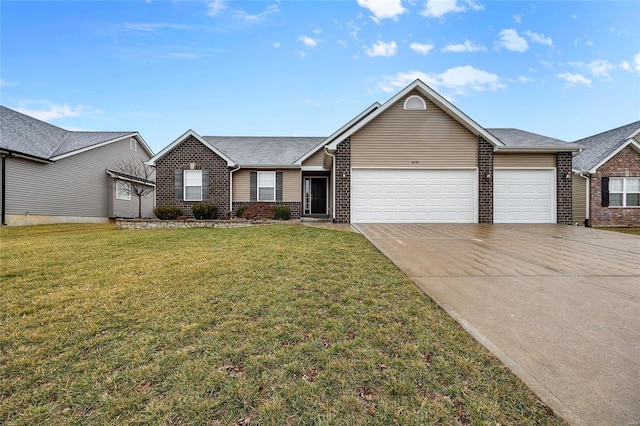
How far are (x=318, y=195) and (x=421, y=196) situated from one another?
6.83 meters

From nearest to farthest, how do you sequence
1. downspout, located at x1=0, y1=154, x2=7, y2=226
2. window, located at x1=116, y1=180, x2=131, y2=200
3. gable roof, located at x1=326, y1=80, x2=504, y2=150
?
gable roof, located at x1=326, y1=80, x2=504, y2=150 < downspout, located at x1=0, y1=154, x2=7, y2=226 < window, located at x1=116, y1=180, x2=131, y2=200

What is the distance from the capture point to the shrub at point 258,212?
547 inches

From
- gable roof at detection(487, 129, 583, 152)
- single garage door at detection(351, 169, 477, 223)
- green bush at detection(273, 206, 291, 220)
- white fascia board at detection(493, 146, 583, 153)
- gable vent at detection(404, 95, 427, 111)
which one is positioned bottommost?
green bush at detection(273, 206, 291, 220)

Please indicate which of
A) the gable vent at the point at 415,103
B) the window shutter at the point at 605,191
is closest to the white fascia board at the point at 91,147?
the gable vent at the point at 415,103

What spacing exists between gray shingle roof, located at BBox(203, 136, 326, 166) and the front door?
179 centimetres

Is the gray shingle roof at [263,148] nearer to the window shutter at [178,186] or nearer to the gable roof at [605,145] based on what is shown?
the window shutter at [178,186]

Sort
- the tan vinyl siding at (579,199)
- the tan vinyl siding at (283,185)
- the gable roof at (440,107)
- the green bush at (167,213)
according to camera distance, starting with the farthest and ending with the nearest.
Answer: the tan vinyl siding at (283,185)
the tan vinyl siding at (579,199)
the green bush at (167,213)
the gable roof at (440,107)

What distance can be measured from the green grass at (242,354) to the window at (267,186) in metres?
11.4

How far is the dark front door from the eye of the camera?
17391mm

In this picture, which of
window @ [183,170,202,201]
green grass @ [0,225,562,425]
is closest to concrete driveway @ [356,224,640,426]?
green grass @ [0,225,562,425]

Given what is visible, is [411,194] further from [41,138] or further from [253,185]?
[41,138]

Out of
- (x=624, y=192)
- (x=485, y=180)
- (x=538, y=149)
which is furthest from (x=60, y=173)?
(x=624, y=192)

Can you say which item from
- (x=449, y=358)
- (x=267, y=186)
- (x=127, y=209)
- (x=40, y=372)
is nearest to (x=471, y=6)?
(x=267, y=186)

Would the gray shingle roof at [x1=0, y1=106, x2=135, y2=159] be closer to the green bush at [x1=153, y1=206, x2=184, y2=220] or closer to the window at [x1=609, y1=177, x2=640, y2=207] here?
the green bush at [x1=153, y1=206, x2=184, y2=220]
